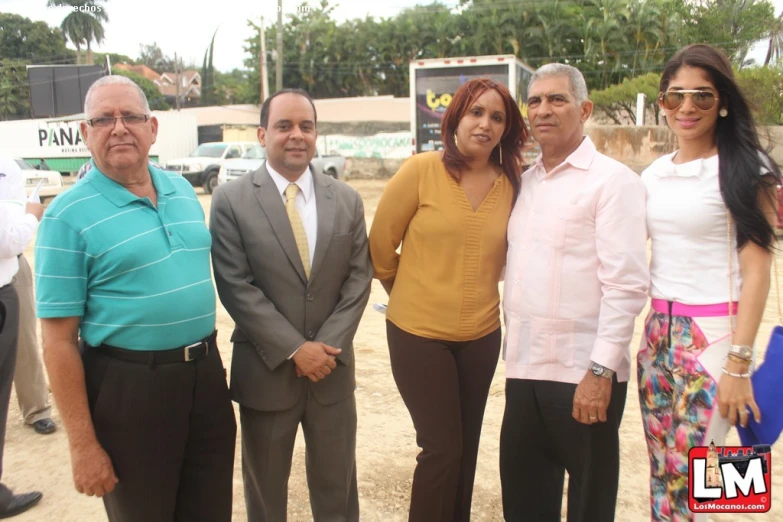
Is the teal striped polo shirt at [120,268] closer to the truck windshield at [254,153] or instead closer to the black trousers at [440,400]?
the black trousers at [440,400]

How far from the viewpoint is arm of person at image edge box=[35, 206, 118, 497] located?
1.98m

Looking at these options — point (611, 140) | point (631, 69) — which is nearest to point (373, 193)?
point (611, 140)

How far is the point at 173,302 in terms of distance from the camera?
84.7 inches

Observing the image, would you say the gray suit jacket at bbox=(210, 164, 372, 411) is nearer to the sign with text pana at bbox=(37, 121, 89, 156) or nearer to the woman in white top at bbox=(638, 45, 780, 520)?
the woman in white top at bbox=(638, 45, 780, 520)

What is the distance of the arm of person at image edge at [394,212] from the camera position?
8.52ft

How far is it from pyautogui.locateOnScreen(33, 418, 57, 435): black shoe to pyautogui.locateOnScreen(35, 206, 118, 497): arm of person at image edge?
8.03 ft

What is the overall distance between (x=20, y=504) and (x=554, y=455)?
2.71 metres

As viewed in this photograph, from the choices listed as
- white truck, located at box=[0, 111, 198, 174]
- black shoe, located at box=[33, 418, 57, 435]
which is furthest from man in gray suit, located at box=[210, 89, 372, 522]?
white truck, located at box=[0, 111, 198, 174]

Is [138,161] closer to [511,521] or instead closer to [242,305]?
[242,305]

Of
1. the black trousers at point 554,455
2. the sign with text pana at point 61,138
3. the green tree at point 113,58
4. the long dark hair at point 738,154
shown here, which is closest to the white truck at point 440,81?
the long dark hair at point 738,154

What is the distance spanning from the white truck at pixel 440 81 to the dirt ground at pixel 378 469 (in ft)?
36.8

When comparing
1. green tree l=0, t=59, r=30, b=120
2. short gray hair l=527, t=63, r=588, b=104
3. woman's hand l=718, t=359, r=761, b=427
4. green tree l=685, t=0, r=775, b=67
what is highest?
green tree l=685, t=0, r=775, b=67

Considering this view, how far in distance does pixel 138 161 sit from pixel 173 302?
0.52 m

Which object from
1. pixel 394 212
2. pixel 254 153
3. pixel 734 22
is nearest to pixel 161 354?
pixel 394 212
